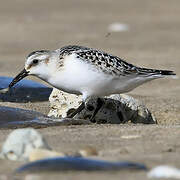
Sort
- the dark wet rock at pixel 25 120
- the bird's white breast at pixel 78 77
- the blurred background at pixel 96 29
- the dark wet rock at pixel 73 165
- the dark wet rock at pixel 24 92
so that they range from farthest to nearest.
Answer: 1. the blurred background at pixel 96 29
2. the dark wet rock at pixel 24 92
3. the bird's white breast at pixel 78 77
4. the dark wet rock at pixel 25 120
5. the dark wet rock at pixel 73 165

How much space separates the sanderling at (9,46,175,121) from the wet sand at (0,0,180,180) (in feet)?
1.83

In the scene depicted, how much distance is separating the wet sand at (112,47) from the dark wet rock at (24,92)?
0.18 metres

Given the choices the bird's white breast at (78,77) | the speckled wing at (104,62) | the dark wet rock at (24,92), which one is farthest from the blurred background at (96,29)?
the bird's white breast at (78,77)

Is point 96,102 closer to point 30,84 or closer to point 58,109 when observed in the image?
point 58,109

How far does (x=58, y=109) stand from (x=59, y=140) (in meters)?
1.72

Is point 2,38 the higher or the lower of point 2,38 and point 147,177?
the lower

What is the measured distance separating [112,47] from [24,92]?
15.6 ft

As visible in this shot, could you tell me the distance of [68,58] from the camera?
254 inches

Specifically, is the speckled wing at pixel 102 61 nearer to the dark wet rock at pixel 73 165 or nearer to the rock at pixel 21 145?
the rock at pixel 21 145

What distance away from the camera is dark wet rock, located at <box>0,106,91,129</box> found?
581cm

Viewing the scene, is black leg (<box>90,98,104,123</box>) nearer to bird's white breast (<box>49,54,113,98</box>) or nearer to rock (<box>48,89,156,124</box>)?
rock (<box>48,89,156,124</box>)

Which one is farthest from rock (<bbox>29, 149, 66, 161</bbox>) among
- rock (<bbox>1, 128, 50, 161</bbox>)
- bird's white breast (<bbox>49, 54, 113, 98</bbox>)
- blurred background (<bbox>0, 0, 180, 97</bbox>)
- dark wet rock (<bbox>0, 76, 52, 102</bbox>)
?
blurred background (<bbox>0, 0, 180, 97</bbox>)

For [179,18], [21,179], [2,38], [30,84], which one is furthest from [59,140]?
[179,18]

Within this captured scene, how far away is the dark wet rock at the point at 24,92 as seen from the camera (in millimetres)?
7652
